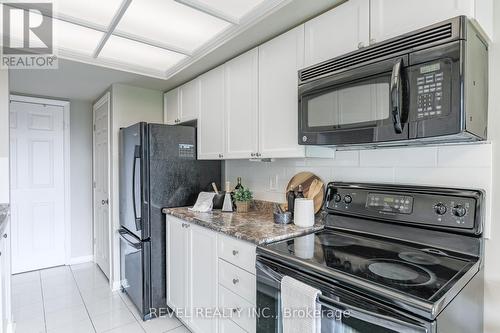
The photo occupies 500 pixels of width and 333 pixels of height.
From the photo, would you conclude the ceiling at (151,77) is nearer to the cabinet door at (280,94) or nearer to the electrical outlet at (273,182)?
the cabinet door at (280,94)

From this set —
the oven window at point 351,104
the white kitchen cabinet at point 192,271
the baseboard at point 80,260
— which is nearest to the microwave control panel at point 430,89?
the oven window at point 351,104

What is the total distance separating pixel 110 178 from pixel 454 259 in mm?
3027

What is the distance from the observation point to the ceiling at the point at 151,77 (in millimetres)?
1678

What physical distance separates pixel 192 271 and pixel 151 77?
6.21ft

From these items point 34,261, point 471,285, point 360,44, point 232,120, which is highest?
point 360,44

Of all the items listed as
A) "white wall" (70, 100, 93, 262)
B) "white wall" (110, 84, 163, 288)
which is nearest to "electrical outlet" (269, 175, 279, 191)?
"white wall" (110, 84, 163, 288)

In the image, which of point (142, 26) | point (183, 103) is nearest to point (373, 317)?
point (142, 26)

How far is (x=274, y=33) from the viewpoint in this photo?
1.90m

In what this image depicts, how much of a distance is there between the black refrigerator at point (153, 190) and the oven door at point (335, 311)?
4.40 feet

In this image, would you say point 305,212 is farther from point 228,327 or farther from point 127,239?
point 127,239

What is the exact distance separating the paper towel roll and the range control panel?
105 mm

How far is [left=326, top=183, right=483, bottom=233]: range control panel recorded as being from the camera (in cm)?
125

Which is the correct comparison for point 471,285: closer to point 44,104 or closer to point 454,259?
point 454,259

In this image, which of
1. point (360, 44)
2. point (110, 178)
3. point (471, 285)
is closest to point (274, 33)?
point (360, 44)
